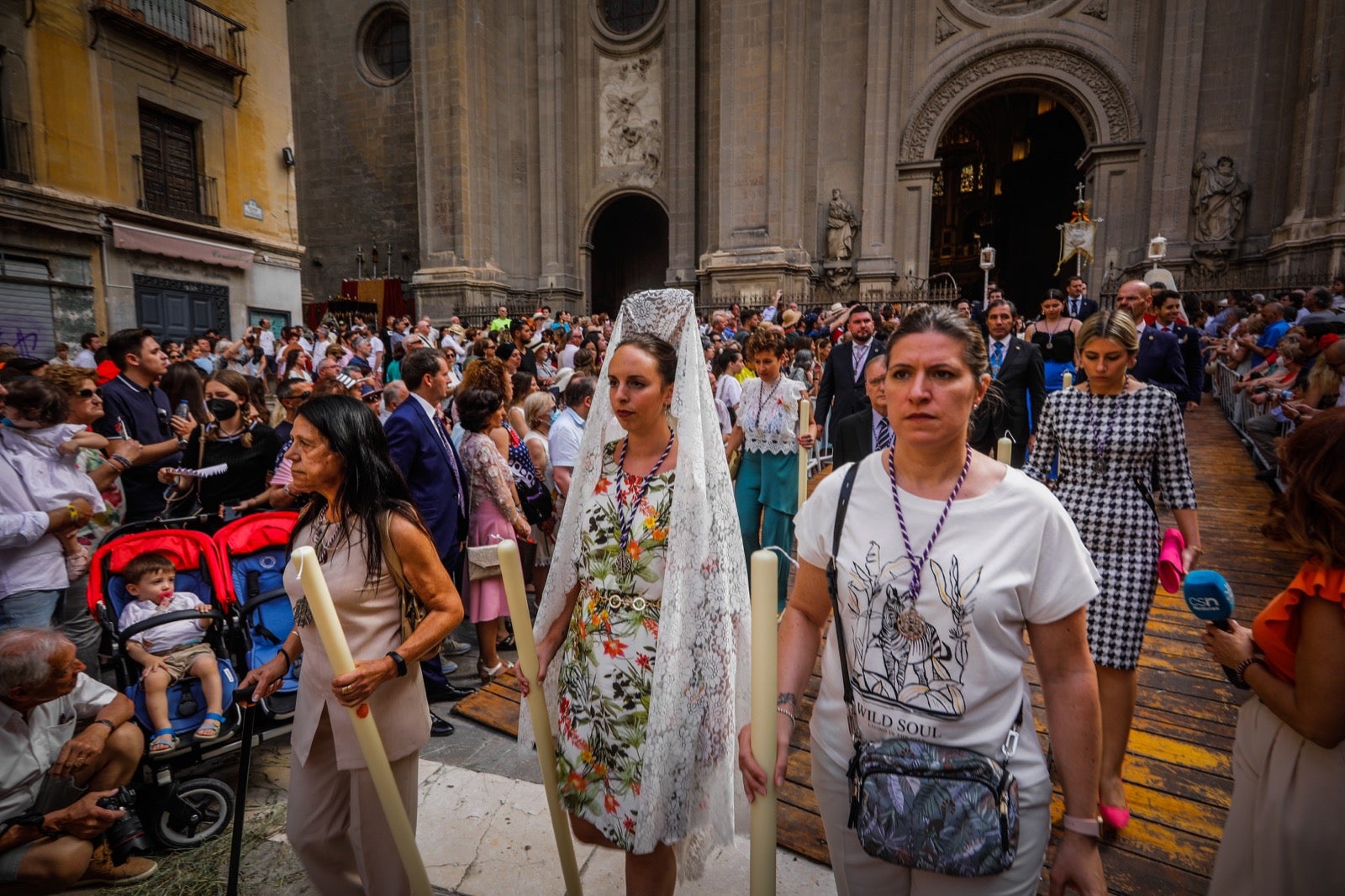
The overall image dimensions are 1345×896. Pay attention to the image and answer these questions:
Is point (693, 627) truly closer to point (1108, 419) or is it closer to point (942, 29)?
point (1108, 419)

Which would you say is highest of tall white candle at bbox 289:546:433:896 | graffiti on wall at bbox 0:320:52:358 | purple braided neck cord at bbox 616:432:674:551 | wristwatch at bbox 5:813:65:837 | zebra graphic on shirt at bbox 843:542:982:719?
graffiti on wall at bbox 0:320:52:358

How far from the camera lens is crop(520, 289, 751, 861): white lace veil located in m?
1.95

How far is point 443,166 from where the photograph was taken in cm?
1988

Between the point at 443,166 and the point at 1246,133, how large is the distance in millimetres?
20437

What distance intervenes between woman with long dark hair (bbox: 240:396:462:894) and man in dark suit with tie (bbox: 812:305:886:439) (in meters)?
3.89

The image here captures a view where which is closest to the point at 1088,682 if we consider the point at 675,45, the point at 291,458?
the point at 291,458

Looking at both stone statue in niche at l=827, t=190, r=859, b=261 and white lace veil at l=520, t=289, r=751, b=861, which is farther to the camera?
stone statue in niche at l=827, t=190, r=859, b=261

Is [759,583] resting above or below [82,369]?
below

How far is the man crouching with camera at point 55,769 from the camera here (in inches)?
95.3

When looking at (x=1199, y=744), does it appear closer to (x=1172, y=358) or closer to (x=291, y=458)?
(x=1172, y=358)

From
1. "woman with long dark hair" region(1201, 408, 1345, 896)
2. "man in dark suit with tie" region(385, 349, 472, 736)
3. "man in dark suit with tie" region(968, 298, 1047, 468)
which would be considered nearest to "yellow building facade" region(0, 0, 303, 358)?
"man in dark suit with tie" region(385, 349, 472, 736)

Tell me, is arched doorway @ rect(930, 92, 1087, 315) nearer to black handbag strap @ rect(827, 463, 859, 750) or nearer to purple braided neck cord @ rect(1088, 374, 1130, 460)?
purple braided neck cord @ rect(1088, 374, 1130, 460)

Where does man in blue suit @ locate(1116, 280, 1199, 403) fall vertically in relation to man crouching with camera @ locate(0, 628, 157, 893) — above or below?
above

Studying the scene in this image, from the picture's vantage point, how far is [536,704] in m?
2.01
